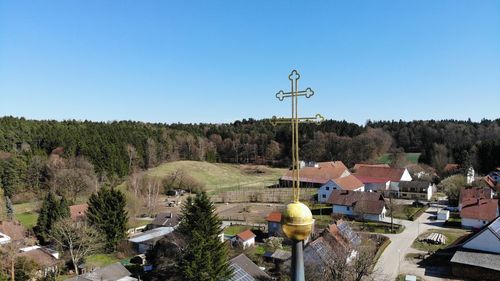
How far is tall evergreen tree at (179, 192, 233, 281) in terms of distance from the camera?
73.2 feet

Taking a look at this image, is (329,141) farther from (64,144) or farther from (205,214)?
(205,214)

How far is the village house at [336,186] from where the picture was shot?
51669 mm

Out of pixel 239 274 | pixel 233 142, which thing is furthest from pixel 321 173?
pixel 239 274

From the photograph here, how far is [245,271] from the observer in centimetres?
2469

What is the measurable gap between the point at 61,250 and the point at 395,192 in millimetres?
46116

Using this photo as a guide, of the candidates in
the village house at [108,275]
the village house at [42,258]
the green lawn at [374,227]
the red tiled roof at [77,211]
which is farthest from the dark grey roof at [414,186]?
the village house at [42,258]

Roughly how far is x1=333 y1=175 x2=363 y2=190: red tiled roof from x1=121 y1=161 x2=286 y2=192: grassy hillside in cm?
2090

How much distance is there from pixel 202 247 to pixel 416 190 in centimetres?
4217

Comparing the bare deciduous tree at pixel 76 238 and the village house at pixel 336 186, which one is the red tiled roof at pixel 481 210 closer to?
the village house at pixel 336 186

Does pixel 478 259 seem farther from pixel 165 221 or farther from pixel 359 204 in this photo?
pixel 165 221

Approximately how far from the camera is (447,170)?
66.4 metres

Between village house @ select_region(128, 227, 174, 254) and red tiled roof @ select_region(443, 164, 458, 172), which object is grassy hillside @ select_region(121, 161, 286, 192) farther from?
village house @ select_region(128, 227, 174, 254)

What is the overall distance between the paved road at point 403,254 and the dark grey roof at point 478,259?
2104mm

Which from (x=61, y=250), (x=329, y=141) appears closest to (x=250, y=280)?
(x=61, y=250)
